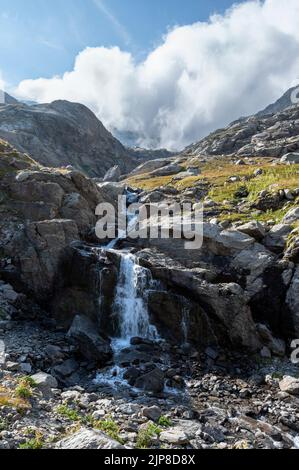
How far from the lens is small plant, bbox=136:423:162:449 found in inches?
666

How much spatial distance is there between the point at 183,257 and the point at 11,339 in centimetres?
1870

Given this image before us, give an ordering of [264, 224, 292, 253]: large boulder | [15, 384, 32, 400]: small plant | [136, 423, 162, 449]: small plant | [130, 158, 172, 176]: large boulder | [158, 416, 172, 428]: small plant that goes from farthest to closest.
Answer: [130, 158, 172, 176]: large boulder
[264, 224, 292, 253]: large boulder
[158, 416, 172, 428]: small plant
[15, 384, 32, 400]: small plant
[136, 423, 162, 449]: small plant

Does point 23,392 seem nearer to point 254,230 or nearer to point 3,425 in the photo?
point 3,425

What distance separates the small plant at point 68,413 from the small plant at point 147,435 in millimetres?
3339

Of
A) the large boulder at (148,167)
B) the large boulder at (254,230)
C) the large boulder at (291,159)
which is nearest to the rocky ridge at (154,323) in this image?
the large boulder at (254,230)

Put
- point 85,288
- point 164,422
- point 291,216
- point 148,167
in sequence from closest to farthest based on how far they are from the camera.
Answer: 1. point 164,422
2. point 85,288
3. point 291,216
4. point 148,167

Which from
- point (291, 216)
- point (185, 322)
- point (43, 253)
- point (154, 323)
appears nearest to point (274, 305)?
point (185, 322)

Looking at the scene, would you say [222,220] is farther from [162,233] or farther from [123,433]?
[123,433]

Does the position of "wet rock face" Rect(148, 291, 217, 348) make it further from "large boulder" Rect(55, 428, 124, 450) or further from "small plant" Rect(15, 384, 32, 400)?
"large boulder" Rect(55, 428, 124, 450)

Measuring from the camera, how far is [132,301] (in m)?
36.3

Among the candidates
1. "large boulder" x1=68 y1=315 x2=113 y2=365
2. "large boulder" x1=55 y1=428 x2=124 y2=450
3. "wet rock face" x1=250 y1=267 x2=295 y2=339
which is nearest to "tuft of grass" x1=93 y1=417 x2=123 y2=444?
"large boulder" x1=55 y1=428 x2=124 y2=450

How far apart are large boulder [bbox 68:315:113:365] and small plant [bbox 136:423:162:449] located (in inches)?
437

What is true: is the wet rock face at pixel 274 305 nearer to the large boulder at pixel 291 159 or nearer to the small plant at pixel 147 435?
the small plant at pixel 147 435

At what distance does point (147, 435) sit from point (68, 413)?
433cm
